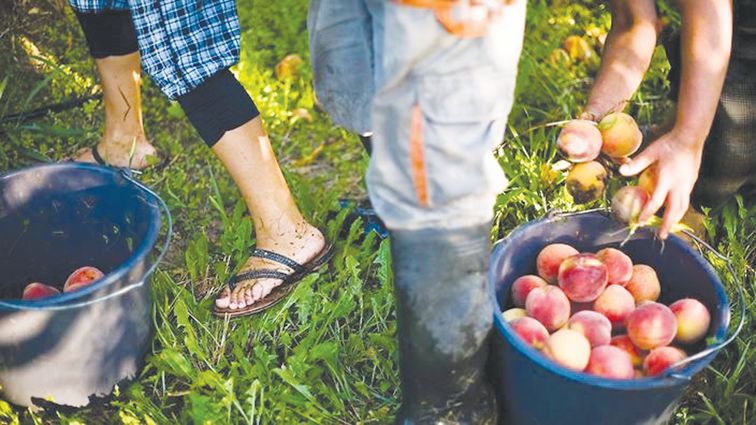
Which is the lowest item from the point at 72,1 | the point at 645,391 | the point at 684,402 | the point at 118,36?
the point at 684,402

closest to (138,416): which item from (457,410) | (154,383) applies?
(154,383)

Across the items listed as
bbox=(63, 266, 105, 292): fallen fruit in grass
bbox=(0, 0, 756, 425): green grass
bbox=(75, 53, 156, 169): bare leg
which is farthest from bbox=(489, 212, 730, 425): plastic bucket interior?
bbox=(75, 53, 156, 169): bare leg

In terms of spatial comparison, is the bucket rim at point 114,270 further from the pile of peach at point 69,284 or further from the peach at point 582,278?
the peach at point 582,278

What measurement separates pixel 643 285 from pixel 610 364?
11.6 inches

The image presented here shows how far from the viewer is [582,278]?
71.1 inches

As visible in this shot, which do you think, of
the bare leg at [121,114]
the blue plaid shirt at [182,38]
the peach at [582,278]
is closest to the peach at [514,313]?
the peach at [582,278]

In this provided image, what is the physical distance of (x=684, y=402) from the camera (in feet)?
6.51

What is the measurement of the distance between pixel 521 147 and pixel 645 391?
1.10 meters

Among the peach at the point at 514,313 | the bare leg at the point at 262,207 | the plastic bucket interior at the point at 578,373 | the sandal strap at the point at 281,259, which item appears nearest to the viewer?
the plastic bucket interior at the point at 578,373

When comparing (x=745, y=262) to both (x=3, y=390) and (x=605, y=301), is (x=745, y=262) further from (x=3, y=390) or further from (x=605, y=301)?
(x=3, y=390)

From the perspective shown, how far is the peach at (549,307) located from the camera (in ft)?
5.85

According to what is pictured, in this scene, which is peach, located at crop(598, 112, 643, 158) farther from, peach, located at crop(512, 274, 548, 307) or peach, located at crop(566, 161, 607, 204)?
peach, located at crop(512, 274, 548, 307)

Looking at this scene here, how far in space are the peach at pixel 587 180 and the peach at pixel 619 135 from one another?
0.16 feet

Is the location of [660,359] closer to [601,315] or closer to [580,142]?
[601,315]
